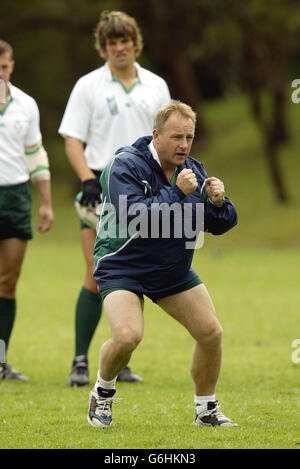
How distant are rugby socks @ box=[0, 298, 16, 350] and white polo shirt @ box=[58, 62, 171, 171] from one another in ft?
4.46

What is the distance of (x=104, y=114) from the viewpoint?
296 inches

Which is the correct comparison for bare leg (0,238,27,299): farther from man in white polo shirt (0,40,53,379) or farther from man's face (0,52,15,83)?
man's face (0,52,15,83)

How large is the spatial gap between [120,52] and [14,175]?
1307 millimetres

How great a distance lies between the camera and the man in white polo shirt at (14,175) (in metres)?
7.57

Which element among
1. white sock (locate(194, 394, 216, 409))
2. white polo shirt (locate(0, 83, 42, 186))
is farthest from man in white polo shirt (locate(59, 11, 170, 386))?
white sock (locate(194, 394, 216, 409))

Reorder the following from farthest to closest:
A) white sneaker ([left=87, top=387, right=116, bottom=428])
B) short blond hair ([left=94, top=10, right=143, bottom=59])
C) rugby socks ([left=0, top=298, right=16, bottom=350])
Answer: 1. rugby socks ([left=0, top=298, right=16, bottom=350])
2. short blond hair ([left=94, top=10, right=143, bottom=59])
3. white sneaker ([left=87, top=387, right=116, bottom=428])

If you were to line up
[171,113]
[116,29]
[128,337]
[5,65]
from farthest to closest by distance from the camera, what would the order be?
[5,65]
[116,29]
[171,113]
[128,337]

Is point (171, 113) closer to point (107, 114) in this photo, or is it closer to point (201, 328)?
point (201, 328)

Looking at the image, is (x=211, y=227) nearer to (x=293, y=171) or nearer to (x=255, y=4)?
(x=255, y=4)

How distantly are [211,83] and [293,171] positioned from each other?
884 inches

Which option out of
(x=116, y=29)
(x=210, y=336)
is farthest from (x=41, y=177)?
(x=210, y=336)

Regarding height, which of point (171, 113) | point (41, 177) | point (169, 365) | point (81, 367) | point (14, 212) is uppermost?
point (171, 113)

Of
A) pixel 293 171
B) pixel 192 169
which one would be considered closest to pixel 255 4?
pixel 293 171

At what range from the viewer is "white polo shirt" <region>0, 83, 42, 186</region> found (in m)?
7.57
